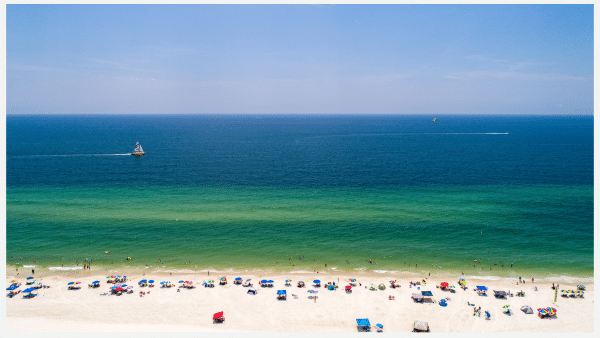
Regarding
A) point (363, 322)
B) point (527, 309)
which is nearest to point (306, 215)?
point (363, 322)

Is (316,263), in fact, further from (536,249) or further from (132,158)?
(132,158)

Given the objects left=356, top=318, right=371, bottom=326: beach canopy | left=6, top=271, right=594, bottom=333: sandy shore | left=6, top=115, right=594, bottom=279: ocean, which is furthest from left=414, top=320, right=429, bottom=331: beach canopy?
left=6, top=115, right=594, bottom=279: ocean

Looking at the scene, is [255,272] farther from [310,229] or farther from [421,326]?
[421,326]

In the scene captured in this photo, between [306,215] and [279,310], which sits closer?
[279,310]

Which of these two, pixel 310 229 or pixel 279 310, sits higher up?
pixel 310 229

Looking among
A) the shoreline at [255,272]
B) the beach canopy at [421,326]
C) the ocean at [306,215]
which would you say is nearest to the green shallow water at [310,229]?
the ocean at [306,215]

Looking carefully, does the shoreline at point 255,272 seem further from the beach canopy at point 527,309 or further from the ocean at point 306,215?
the beach canopy at point 527,309

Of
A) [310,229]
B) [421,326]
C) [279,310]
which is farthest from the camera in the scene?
[310,229]
